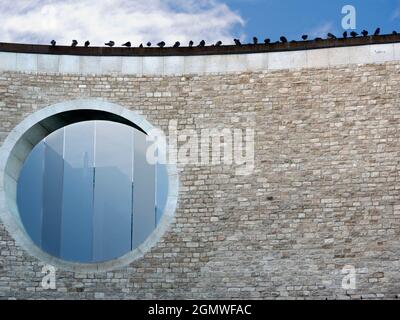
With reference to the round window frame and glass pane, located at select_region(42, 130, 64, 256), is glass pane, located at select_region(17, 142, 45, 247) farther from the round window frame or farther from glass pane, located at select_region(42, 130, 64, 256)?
the round window frame

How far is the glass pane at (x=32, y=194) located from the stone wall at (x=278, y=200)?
3.09 metres

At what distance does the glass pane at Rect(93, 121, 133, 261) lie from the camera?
1942 cm

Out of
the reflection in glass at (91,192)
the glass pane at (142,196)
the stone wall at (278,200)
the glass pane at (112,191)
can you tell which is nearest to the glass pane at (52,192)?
the reflection in glass at (91,192)

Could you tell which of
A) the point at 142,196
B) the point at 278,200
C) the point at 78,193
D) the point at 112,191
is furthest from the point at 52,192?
the point at 278,200

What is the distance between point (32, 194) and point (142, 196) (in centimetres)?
250

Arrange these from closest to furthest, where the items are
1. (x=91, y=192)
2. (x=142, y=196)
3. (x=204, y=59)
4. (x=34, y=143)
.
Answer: (x=204, y=59) → (x=34, y=143) → (x=142, y=196) → (x=91, y=192)

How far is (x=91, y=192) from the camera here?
64.9 feet

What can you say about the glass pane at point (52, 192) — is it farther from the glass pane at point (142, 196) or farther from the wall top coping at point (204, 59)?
the wall top coping at point (204, 59)

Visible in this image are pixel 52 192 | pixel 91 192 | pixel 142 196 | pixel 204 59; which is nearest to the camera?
pixel 204 59

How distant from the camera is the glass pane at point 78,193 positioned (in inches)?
774

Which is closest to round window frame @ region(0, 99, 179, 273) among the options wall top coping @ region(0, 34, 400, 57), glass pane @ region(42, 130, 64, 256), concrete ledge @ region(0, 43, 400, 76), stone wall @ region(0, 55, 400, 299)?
stone wall @ region(0, 55, 400, 299)

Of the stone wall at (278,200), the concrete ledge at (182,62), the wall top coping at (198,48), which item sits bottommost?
the stone wall at (278,200)

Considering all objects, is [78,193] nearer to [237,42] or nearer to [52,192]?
[52,192]

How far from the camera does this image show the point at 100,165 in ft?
65.1
